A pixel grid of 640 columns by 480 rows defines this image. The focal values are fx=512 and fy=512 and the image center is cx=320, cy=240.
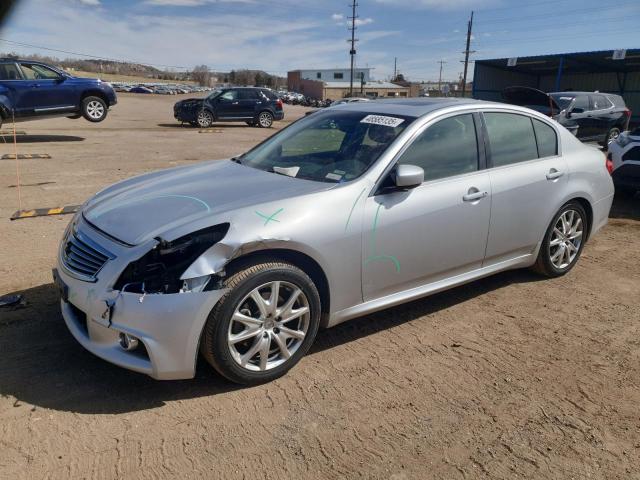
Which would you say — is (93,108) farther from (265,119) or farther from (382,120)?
(382,120)

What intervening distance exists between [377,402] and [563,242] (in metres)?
2.82

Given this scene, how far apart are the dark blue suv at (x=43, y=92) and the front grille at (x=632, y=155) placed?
45.3 ft

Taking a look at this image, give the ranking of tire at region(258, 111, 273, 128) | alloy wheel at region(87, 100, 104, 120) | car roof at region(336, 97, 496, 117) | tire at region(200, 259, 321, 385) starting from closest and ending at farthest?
1. tire at region(200, 259, 321, 385)
2. car roof at region(336, 97, 496, 117)
3. alloy wheel at region(87, 100, 104, 120)
4. tire at region(258, 111, 273, 128)

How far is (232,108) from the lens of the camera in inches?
867

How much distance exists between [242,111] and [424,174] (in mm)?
19759

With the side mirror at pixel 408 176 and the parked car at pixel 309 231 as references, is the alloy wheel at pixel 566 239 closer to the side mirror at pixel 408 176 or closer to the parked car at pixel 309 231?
the parked car at pixel 309 231

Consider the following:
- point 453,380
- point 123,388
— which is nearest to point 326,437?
point 453,380

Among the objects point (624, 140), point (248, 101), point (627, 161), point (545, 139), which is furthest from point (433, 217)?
point (248, 101)

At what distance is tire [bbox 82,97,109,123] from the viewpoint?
1519 cm

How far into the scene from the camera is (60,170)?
393 inches

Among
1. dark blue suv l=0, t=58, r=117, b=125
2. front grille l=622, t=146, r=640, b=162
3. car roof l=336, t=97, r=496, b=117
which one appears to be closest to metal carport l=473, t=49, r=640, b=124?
front grille l=622, t=146, r=640, b=162

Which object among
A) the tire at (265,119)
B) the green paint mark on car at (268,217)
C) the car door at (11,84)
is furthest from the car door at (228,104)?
the green paint mark on car at (268,217)

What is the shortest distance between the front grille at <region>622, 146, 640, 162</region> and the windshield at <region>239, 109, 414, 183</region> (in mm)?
5795

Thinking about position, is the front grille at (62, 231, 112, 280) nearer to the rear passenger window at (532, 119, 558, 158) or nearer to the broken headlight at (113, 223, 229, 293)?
the broken headlight at (113, 223, 229, 293)
